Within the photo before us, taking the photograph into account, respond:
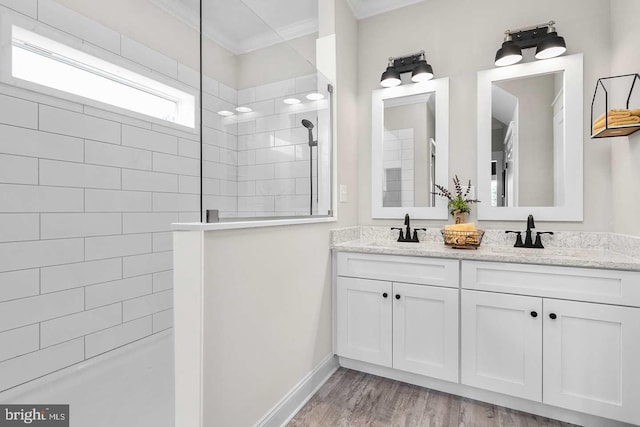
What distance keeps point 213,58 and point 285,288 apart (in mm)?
1120

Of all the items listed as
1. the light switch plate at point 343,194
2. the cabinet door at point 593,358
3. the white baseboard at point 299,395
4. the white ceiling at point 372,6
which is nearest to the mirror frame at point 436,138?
the light switch plate at point 343,194

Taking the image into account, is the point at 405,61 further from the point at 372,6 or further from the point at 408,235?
the point at 408,235

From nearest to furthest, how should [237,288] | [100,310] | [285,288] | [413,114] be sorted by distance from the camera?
[237,288], [285,288], [100,310], [413,114]

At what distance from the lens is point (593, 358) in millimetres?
1490

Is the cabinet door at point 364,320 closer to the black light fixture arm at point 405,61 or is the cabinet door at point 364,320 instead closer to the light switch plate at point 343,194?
the light switch plate at point 343,194

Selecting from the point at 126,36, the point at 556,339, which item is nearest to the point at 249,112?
the point at 126,36

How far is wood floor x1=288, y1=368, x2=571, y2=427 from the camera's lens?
1.60m

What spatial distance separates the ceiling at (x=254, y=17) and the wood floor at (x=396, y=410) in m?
1.88

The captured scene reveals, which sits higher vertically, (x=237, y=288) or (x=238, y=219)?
(x=238, y=219)

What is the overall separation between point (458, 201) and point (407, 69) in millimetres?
1049

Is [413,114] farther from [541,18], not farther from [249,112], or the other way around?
[249,112]

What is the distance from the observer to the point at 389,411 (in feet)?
5.55

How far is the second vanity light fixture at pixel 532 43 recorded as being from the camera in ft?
6.17

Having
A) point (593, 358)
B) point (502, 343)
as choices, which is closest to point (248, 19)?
point (502, 343)
